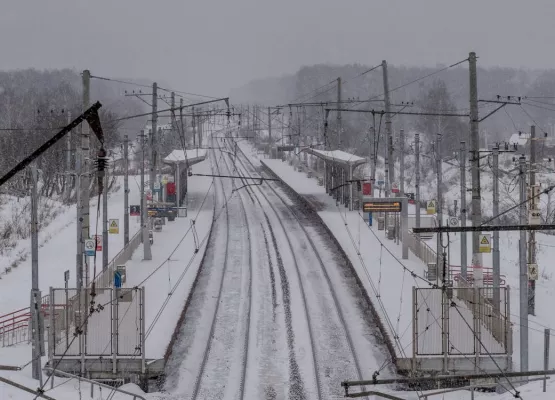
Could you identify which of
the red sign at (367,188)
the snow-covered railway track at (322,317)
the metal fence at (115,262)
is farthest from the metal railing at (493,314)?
the red sign at (367,188)

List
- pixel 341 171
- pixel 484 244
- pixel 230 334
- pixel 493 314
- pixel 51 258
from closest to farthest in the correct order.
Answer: pixel 493 314
pixel 230 334
pixel 484 244
pixel 51 258
pixel 341 171

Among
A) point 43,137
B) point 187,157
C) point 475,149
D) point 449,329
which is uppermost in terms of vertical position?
point 43,137

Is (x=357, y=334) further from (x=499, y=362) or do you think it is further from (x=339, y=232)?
(x=339, y=232)

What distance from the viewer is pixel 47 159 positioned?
178 ft

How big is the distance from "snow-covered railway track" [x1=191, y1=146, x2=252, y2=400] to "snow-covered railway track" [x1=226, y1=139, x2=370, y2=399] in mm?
1758

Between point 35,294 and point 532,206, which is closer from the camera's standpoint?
point 35,294

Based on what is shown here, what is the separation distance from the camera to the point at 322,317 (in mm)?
22922

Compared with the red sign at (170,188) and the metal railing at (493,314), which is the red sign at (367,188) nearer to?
the red sign at (170,188)

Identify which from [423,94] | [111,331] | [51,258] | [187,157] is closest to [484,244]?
[111,331]

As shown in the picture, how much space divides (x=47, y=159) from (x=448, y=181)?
32254mm

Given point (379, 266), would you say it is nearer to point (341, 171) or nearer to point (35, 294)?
point (35, 294)

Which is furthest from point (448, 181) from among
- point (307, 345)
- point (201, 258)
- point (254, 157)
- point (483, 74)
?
point (483, 74)

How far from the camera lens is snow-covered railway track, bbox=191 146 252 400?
17281 mm

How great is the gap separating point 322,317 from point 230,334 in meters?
2.99
